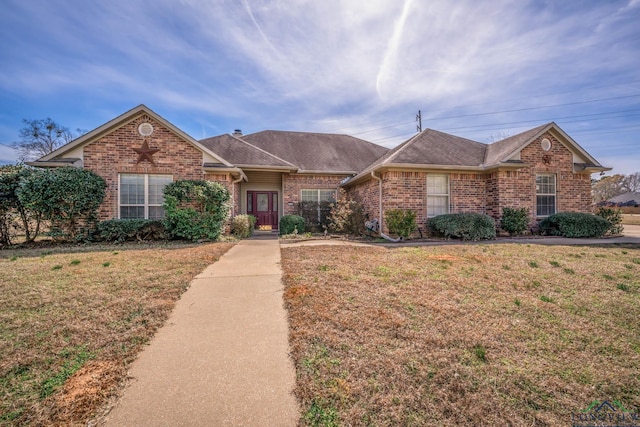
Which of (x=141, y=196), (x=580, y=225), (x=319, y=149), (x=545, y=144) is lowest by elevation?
(x=580, y=225)

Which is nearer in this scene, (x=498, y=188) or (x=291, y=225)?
(x=498, y=188)

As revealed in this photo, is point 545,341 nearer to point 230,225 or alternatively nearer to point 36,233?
point 230,225

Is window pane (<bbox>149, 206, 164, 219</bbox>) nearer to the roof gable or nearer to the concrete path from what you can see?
the roof gable

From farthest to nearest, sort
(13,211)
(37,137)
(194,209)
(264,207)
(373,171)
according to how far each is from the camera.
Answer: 1. (37,137)
2. (264,207)
3. (373,171)
4. (194,209)
5. (13,211)

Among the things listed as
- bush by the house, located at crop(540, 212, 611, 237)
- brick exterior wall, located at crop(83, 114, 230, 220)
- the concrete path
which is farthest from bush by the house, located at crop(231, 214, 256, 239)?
bush by the house, located at crop(540, 212, 611, 237)

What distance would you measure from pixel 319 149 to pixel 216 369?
15.8 meters

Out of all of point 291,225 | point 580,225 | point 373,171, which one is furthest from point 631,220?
point 291,225

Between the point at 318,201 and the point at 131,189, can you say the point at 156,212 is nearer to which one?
the point at 131,189

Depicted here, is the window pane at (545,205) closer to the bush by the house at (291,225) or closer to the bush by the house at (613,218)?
the bush by the house at (613,218)

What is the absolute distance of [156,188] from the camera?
1084 cm

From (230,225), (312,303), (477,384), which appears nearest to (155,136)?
(230,225)

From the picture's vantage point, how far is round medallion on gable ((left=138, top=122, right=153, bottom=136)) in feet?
34.8

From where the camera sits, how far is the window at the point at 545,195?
12.4 metres

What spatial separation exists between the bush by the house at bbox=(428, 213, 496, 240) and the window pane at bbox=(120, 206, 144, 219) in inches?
471
